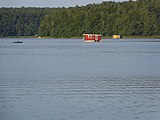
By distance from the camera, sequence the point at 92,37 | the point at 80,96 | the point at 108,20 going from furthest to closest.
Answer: the point at 108,20 → the point at 92,37 → the point at 80,96

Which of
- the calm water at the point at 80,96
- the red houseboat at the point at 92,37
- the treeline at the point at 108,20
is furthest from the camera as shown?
the treeline at the point at 108,20

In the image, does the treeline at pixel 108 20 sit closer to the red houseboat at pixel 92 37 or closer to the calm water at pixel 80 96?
the red houseboat at pixel 92 37

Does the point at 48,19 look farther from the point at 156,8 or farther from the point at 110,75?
the point at 110,75

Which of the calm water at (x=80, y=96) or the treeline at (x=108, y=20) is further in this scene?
the treeline at (x=108, y=20)

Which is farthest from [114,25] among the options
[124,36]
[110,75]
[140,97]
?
[140,97]

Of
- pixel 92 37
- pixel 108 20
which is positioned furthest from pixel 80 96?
pixel 108 20

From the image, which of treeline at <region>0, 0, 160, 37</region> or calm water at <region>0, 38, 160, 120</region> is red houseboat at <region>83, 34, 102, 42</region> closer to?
treeline at <region>0, 0, 160, 37</region>

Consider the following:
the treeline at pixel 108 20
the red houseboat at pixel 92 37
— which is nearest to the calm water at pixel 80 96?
the red houseboat at pixel 92 37

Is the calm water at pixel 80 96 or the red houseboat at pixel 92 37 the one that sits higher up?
the calm water at pixel 80 96

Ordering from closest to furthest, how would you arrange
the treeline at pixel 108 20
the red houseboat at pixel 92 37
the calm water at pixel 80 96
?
the calm water at pixel 80 96 → the red houseboat at pixel 92 37 → the treeline at pixel 108 20

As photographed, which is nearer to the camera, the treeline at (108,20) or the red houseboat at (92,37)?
the red houseboat at (92,37)

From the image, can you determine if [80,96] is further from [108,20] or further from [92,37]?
[108,20]

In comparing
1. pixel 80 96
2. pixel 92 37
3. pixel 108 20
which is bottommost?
pixel 92 37

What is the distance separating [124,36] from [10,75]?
431 ft
